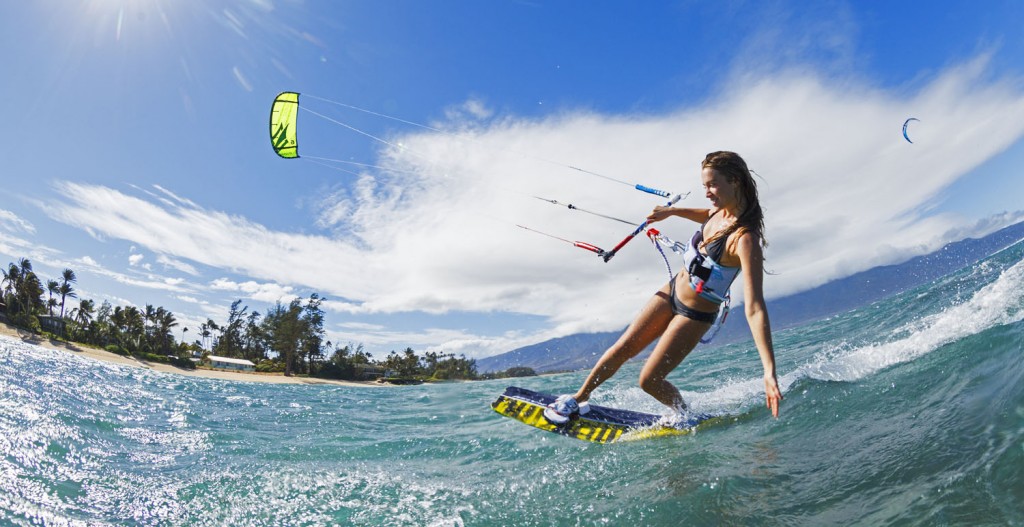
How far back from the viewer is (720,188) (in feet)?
13.5

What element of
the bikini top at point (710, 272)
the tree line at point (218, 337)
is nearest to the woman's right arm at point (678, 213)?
the bikini top at point (710, 272)

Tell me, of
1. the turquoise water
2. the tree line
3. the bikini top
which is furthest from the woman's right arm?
the tree line

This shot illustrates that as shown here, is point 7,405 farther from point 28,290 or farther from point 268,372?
point 28,290

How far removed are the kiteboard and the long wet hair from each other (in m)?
2.29

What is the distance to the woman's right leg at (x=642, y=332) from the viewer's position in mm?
5055

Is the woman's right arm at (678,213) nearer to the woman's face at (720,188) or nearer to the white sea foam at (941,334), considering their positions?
the woman's face at (720,188)

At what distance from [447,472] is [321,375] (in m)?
79.9

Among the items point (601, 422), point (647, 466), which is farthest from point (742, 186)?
point (601, 422)

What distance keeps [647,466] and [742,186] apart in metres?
2.50

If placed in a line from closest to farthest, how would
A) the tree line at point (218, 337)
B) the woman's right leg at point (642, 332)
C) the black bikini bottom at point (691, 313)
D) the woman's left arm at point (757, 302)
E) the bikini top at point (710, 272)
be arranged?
the woman's left arm at point (757, 302)
the bikini top at point (710, 272)
the black bikini bottom at point (691, 313)
the woman's right leg at point (642, 332)
the tree line at point (218, 337)

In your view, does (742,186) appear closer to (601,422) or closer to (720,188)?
(720,188)

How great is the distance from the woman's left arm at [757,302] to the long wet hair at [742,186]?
17 centimetres

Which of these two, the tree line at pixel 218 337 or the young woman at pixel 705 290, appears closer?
the young woman at pixel 705 290

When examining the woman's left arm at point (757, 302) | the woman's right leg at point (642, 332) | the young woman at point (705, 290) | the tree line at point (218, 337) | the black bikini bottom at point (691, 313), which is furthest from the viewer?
the tree line at point (218, 337)
